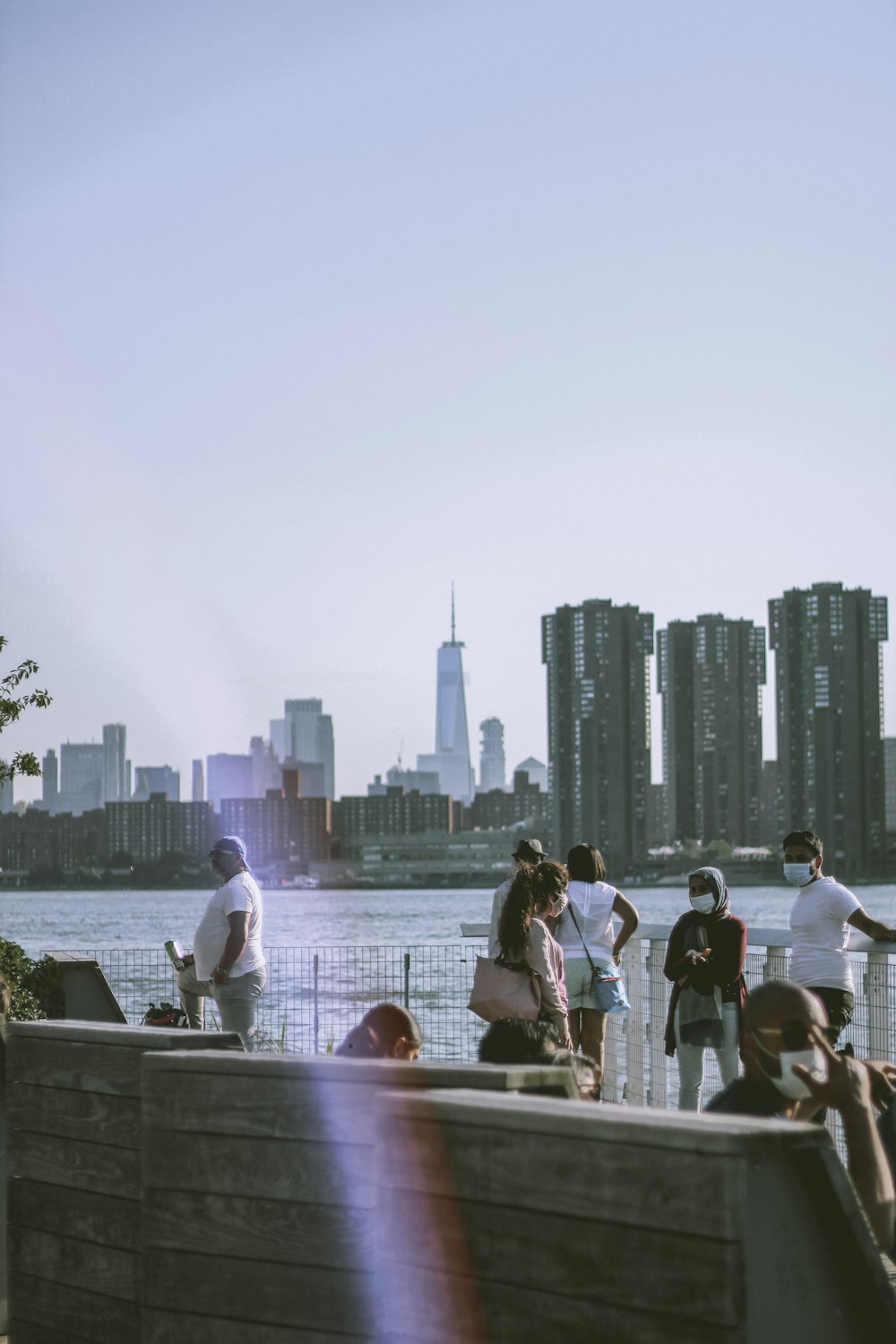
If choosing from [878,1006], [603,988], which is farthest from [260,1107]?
[603,988]

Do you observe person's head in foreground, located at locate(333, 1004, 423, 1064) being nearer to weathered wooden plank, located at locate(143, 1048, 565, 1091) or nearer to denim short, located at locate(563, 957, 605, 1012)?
weathered wooden plank, located at locate(143, 1048, 565, 1091)

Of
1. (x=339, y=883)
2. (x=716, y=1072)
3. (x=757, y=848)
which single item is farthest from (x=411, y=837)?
(x=716, y=1072)

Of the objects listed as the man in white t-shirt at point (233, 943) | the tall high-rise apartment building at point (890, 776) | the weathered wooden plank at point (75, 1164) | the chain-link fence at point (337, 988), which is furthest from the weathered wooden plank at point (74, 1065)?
the tall high-rise apartment building at point (890, 776)

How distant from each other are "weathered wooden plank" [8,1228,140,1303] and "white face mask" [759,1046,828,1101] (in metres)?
1.71

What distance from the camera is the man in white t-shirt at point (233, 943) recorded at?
8820mm

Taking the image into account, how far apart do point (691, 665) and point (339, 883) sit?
162ft

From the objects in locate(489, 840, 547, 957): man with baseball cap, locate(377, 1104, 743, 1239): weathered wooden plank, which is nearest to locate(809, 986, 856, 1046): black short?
locate(489, 840, 547, 957): man with baseball cap

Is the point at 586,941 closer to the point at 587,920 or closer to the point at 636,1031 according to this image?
the point at 587,920

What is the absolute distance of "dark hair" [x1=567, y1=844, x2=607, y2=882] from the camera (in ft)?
29.2

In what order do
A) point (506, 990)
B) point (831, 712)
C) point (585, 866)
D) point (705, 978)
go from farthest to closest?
point (831, 712) < point (585, 866) < point (705, 978) < point (506, 990)

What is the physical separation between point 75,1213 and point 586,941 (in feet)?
15.3

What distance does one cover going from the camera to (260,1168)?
3824 mm

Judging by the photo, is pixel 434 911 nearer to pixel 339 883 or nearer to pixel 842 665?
pixel 339 883

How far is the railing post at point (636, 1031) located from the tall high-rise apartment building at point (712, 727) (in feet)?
428
